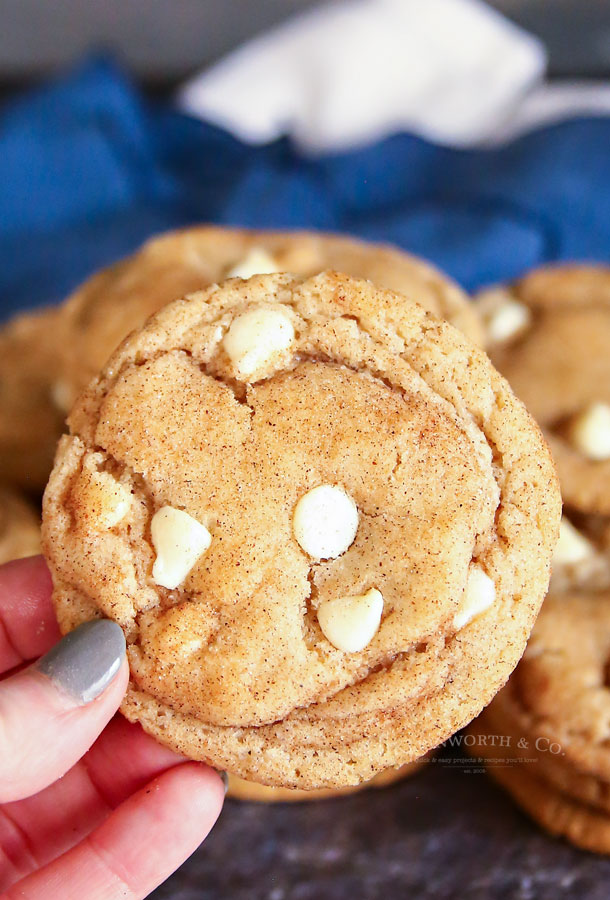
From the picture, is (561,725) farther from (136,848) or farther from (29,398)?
(29,398)

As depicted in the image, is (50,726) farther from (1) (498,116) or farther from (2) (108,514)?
(1) (498,116)

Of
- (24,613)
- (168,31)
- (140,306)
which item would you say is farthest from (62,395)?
(168,31)

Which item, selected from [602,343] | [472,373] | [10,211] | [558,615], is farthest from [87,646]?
[10,211]

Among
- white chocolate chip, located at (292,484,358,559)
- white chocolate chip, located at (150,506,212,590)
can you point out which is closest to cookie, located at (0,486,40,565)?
white chocolate chip, located at (150,506,212,590)

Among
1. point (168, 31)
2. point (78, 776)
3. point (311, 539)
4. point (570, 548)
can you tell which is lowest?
point (570, 548)

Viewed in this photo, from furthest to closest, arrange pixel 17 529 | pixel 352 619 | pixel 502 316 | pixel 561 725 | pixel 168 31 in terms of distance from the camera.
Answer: pixel 168 31, pixel 502 316, pixel 17 529, pixel 561 725, pixel 352 619

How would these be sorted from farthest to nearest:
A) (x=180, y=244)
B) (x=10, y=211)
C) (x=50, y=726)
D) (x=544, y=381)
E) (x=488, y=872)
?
1. (x=10, y=211)
2. (x=180, y=244)
3. (x=544, y=381)
4. (x=488, y=872)
5. (x=50, y=726)
